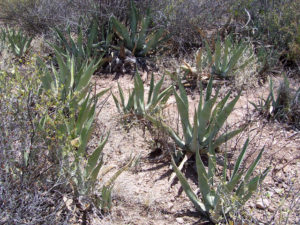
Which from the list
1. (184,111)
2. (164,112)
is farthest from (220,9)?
(184,111)

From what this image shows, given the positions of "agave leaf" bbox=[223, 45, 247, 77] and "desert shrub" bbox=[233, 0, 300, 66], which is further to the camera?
"desert shrub" bbox=[233, 0, 300, 66]

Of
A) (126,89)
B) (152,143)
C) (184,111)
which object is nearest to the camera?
(184,111)

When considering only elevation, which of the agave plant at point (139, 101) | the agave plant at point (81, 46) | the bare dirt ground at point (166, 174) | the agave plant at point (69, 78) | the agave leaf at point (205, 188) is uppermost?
the agave plant at point (81, 46)

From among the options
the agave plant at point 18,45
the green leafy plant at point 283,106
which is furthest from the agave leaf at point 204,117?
the agave plant at point 18,45

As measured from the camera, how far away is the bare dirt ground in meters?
2.44

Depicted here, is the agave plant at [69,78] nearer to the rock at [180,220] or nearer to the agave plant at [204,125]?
the agave plant at [204,125]

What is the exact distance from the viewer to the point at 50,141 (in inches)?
98.1

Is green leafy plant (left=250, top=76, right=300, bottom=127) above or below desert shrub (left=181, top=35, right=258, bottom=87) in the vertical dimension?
below

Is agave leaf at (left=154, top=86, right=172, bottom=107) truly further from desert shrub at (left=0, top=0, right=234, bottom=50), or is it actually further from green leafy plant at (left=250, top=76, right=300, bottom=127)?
desert shrub at (left=0, top=0, right=234, bottom=50)

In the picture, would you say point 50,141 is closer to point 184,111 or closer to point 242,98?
point 184,111

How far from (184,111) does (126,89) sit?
1698mm

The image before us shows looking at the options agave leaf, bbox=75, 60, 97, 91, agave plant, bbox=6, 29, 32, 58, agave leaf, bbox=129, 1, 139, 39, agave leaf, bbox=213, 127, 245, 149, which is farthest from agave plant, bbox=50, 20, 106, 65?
agave leaf, bbox=213, 127, 245, 149

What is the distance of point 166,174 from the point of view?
288cm

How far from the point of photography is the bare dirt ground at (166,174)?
Answer: 2.44 metres
